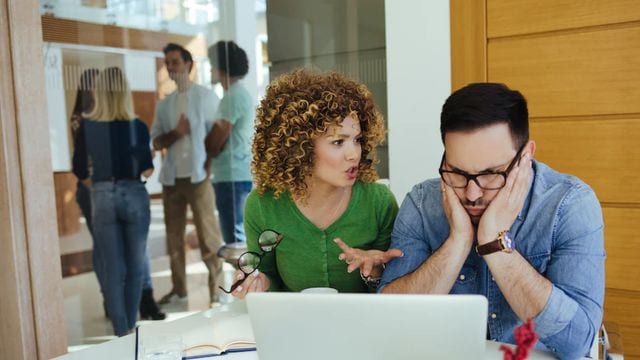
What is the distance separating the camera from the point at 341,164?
1.67 metres

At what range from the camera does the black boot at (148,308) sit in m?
3.95

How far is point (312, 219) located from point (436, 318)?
91 centimetres

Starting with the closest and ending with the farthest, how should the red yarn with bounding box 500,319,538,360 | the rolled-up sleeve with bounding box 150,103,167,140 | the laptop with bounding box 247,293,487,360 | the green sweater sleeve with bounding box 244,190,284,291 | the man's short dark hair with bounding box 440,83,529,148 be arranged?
the red yarn with bounding box 500,319,538,360 → the laptop with bounding box 247,293,487,360 → the man's short dark hair with bounding box 440,83,529,148 → the green sweater sleeve with bounding box 244,190,284,291 → the rolled-up sleeve with bounding box 150,103,167,140

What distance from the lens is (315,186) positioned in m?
1.78

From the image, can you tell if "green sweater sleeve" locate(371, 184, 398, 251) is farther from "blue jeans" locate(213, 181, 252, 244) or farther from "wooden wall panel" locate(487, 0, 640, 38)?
"blue jeans" locate(213, 181, 252, 244)

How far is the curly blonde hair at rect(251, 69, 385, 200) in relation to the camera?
168 centimetres

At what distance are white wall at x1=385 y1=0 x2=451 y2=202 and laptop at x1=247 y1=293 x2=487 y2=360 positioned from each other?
72.2 inches

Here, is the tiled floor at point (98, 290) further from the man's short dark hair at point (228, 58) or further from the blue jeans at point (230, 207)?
the man's short dark hair at point (228, 58)

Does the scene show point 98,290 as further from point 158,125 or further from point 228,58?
point 228,58

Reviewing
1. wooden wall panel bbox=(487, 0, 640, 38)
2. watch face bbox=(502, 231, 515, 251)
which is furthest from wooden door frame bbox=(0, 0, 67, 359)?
wooden wall panel bbox=(487, 0, 640, 38)

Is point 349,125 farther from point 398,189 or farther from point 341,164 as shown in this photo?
point 398,189

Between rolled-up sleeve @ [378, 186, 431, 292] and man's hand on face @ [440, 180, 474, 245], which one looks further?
rolled-up sleeve @ [378, 186, 431, 292]

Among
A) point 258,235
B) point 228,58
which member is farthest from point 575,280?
point 228,58

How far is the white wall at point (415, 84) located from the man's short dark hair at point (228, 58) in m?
1.73
